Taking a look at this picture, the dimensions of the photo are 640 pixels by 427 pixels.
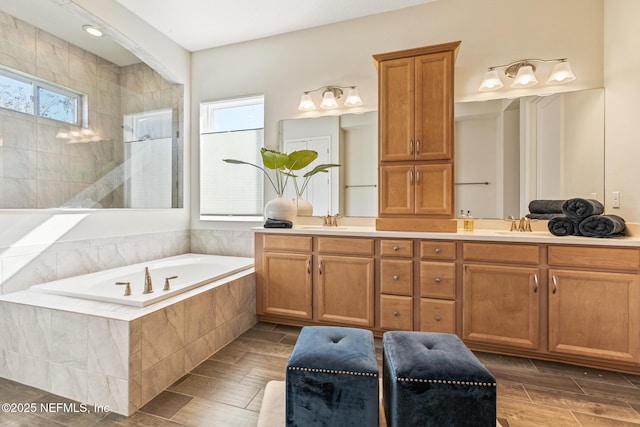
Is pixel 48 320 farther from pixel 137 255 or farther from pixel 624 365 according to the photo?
pixel 624 365

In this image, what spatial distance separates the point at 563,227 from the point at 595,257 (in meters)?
0.28

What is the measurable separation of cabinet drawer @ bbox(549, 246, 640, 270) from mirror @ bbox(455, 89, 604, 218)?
60 centimetres

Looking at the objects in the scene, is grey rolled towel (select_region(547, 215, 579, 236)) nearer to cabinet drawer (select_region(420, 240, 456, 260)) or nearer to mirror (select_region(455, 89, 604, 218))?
mirror (select_region(455, 89, 604, 218))

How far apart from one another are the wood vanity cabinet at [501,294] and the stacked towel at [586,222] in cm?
30

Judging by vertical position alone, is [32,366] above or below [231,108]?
below

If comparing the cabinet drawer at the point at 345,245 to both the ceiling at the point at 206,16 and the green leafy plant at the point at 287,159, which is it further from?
the ceiling at the point at 206,16

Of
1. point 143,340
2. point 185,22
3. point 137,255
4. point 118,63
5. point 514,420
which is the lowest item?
point 514,420

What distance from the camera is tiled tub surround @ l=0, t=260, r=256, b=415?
1603 millimetres

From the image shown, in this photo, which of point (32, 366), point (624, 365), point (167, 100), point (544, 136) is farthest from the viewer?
point (167, 100)

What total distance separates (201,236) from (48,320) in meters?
1.95

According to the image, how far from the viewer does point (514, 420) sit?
154 cm

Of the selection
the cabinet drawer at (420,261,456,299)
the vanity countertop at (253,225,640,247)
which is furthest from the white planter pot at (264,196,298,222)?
the cabinet drawer at (420,261,456,299)

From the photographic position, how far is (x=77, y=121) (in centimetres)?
287

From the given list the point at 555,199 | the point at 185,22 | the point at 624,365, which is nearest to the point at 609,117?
the point at 555,199
